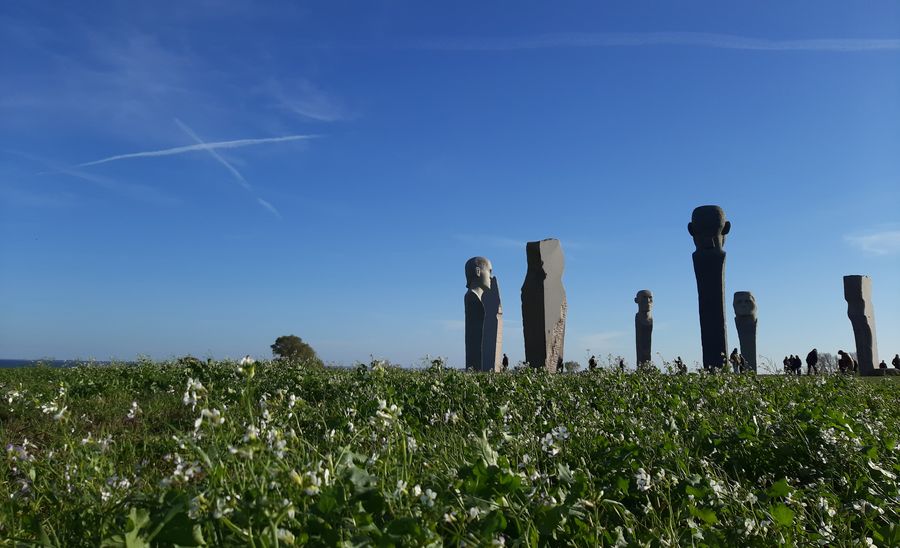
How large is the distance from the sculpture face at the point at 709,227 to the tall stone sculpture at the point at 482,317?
7.76 m

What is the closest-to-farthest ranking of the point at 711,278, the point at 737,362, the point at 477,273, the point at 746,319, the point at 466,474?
the point at 466,474 < the point at 737,362 < the point at 711,278 < the point at 477,273 < the point at 746,319

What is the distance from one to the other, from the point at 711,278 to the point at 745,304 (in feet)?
31.5

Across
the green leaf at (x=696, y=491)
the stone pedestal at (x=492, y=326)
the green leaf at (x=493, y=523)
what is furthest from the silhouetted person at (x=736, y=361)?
the green leaf at (x=493, y=523)

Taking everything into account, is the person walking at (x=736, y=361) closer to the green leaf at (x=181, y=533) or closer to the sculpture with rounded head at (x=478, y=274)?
the sculpture with rounded head at (x=478, y=274)

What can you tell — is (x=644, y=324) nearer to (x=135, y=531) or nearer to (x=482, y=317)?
(x=482, y=317)

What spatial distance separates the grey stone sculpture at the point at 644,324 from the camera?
29.8 m

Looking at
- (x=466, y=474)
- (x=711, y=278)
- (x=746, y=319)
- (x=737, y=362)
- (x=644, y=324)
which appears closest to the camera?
(x=466, y=474)

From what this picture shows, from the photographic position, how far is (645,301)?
99.9ft

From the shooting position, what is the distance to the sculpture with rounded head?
24.2 metres

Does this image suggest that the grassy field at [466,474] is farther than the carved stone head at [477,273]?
No

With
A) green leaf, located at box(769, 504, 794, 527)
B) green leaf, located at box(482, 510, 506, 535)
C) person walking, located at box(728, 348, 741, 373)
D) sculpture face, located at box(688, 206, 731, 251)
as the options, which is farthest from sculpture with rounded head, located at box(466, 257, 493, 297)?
green leaf, located at box(482, 510, 506, 535)

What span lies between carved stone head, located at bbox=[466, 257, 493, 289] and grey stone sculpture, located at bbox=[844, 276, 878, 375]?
1488 cm

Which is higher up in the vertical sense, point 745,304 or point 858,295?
point 858,295

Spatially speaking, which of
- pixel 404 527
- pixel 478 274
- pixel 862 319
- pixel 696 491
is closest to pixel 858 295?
pixel 862 319
